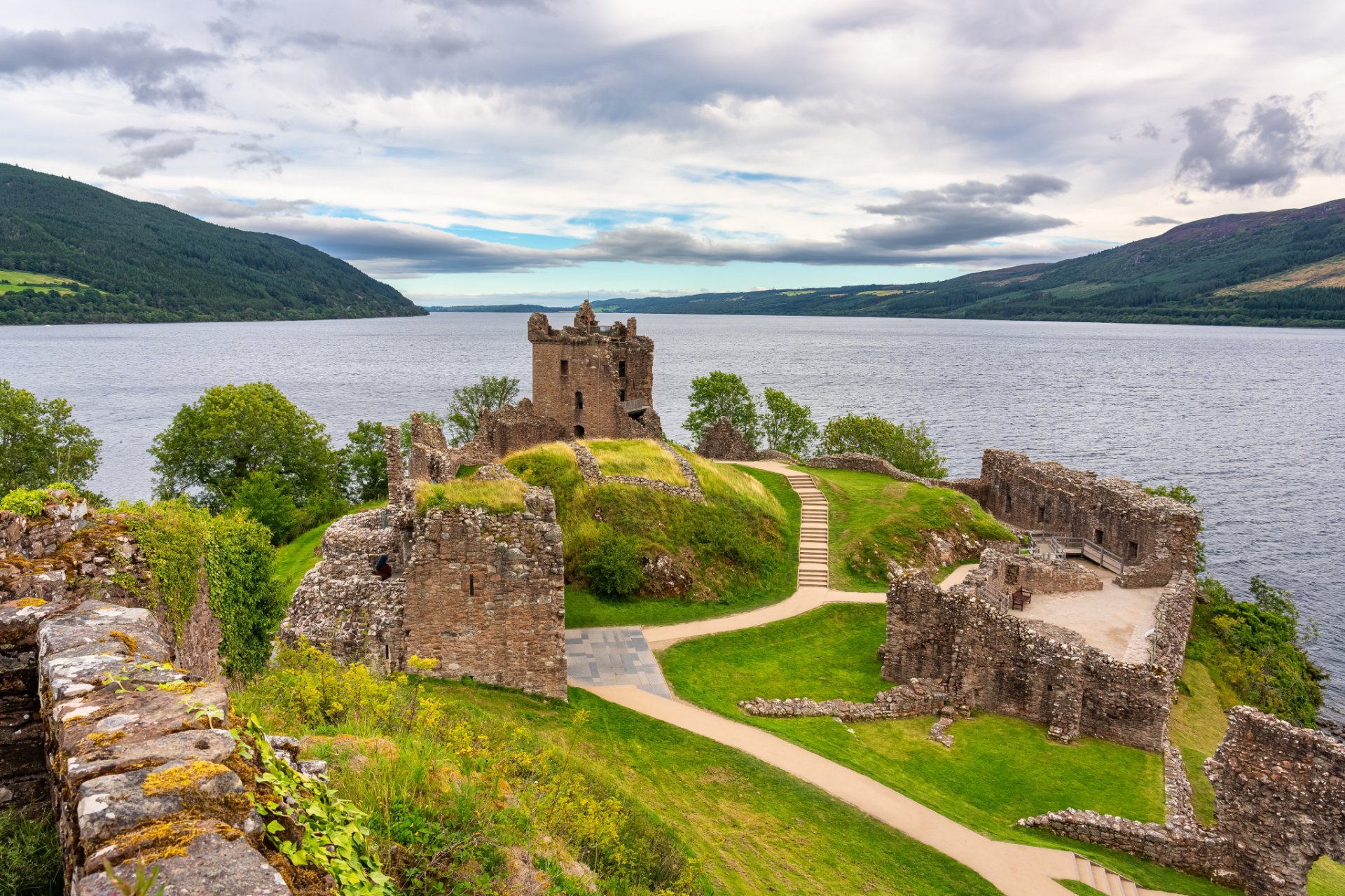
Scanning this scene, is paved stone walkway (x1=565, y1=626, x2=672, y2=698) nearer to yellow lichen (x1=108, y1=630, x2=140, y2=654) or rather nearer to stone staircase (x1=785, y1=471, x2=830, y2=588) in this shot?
stone staircase (x1=785, y1=471, x2=830, y2=588)

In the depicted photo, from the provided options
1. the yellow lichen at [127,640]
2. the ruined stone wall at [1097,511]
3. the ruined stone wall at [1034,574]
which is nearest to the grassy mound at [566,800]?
the yellow lichen at [127,640]

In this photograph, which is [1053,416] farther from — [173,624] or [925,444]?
[173,624]

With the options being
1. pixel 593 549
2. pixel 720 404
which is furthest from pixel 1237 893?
pixel 720 404

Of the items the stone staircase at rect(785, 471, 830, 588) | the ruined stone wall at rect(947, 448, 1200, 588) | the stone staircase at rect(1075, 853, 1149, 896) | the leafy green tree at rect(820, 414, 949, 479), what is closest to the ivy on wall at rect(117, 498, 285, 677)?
the stone staircase at rect(1075, 853, 1149, 896)

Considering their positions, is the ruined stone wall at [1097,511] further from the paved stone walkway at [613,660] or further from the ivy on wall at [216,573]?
the ivy on wall at [216,573]

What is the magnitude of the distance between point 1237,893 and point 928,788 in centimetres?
698

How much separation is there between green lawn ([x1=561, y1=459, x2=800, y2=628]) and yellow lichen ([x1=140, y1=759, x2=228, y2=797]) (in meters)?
21.0

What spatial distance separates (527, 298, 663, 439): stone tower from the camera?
49.4 metres

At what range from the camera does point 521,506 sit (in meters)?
19.1

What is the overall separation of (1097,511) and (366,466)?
51056 mm

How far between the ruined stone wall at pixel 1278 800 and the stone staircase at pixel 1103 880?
2.99m

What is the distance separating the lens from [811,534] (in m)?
37.4

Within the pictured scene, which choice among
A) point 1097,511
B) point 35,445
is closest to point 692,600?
point 1097,511

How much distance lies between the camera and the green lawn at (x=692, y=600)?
2830 cm
